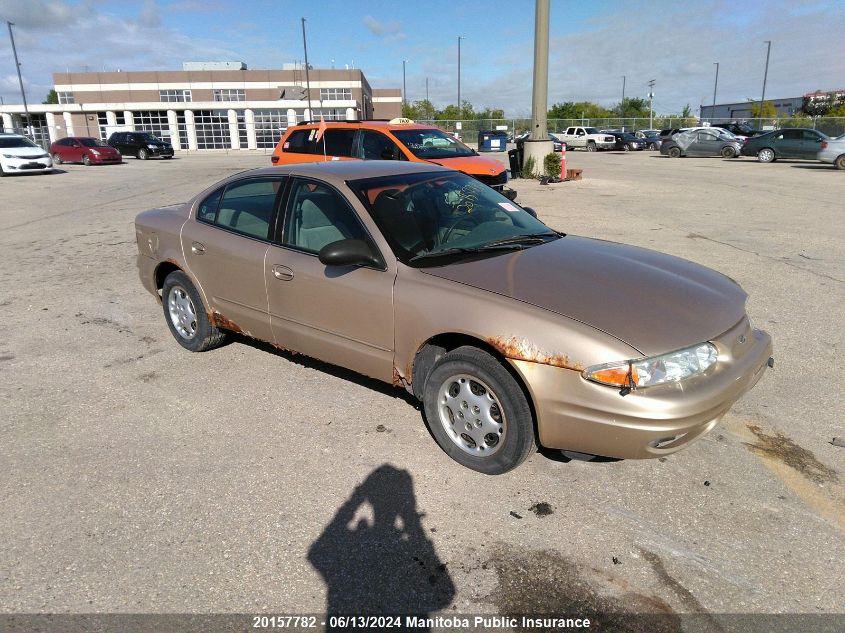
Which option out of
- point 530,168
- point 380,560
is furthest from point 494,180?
point 380,560

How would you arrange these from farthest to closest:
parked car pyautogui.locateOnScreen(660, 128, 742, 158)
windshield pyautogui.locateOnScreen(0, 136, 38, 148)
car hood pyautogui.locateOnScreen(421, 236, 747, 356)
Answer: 1. parked car pyautogui.locateOnScreen(660, 128, 742, 158)
2. windshield pyautogui.locateOnScreen(0, 136, 38, 148)
3. car hood pyautogui.locateOnScreen(421, 236, 747, 356)

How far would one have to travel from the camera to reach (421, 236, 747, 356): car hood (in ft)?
9.66

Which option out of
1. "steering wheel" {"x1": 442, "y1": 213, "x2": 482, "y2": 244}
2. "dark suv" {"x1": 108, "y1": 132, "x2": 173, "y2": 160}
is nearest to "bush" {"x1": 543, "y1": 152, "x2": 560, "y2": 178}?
"steering wheel" {"x1": 442, "y1": 213, "x2": 482, "y2": 244}

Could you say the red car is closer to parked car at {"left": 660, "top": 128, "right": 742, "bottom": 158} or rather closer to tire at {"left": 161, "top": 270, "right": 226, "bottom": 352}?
parked car at {"left": 660, "top": 128, "right": 742, "bottom": 158}

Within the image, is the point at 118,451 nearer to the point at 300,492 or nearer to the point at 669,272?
the point at 300,492

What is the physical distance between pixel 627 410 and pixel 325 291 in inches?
77.0

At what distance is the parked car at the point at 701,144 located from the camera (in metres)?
31.6

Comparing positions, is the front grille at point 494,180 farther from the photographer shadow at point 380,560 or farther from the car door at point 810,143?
the car door at point 810,143

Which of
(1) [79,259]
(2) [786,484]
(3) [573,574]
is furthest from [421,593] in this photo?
(1) [79,259]

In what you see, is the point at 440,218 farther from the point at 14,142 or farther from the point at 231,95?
the point at 231,95

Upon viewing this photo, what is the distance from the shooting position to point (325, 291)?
12.6ft

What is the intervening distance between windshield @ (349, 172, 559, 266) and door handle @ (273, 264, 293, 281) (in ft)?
2.27

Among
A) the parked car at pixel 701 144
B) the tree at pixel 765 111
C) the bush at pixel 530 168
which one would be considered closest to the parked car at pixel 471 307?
the bush at pixel 530 168

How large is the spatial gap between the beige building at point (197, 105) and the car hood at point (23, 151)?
1485 inches
